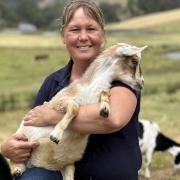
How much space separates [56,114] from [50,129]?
0.18 metres

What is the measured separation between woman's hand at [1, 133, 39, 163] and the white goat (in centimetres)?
5

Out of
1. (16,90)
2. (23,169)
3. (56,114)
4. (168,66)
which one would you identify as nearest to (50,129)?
(56,114)

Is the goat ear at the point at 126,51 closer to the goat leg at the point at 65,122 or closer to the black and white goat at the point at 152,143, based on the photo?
the goat leg at the point at 65,122

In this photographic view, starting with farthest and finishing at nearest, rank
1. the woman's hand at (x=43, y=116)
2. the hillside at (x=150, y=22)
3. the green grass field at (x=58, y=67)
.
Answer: the hillside at (x=150, y=22) → the green grass field at (x=58, y=67) → the woman's hand at (x=43, y=116)

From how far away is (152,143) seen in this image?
45.9 feet

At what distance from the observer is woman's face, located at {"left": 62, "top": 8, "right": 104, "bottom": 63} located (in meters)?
4.52

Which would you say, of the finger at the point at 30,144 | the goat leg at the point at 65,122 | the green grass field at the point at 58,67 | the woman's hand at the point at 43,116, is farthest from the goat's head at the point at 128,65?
the green grass field at the point at 58,67

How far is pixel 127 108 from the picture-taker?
4.25 meters

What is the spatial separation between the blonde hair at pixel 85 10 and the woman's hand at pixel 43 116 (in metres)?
0.70

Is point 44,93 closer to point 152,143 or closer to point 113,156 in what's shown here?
point 113,156

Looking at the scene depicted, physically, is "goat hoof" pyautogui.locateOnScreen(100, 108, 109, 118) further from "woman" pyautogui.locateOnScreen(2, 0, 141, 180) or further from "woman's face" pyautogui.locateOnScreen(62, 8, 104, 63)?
"woman's face" pyautogui.locateOnScreen(62, 8, 104, 63)

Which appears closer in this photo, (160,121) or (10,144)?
(10,144)

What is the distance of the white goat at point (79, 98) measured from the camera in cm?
437

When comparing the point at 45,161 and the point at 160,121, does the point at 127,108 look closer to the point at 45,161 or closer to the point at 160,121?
the point at 45,161
